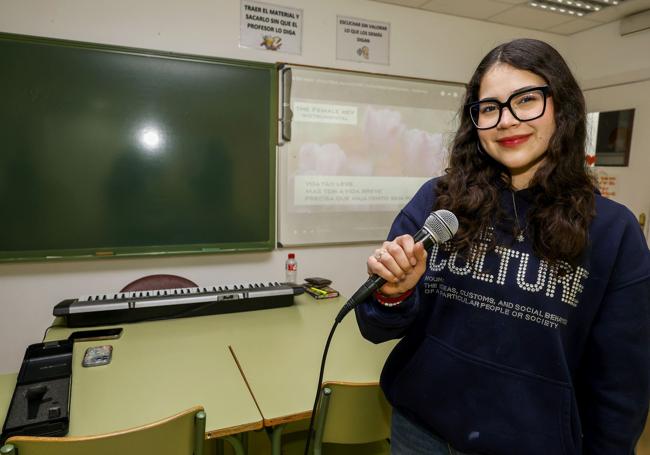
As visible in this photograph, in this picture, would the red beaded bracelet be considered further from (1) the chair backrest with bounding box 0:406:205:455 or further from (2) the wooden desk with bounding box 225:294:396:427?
(1) the chair backrest with bounding box 0:406:205:455

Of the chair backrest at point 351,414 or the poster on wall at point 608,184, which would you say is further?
the poster on wall at point 608,184

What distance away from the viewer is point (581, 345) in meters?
0.88

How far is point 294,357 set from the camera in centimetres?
153

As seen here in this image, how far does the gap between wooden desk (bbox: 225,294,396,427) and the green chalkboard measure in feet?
2.72

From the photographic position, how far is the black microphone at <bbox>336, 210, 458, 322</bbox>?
75 centimetres

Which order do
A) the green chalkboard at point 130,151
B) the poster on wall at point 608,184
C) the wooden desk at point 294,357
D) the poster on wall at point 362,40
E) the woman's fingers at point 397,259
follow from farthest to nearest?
the poster on wall at point 608,184 < the poster on wall at point 362,40 < the green chalkboard at point 130,151 < the wooden desk at point 294,357 < the woman's fingers at point 397,259

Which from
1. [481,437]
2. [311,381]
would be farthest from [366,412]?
[481,437]

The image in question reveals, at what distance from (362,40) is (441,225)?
231 centimetres

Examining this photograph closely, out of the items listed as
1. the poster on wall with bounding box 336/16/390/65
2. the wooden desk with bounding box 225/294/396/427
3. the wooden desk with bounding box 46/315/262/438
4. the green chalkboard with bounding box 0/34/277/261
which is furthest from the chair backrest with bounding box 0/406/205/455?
the poster on wall with bounding box 336/16/390/65

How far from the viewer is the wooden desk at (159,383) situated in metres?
1.14

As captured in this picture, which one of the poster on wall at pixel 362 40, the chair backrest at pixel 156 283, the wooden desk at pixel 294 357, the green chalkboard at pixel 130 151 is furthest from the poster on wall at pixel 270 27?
the wooden desk at pixel 294 357

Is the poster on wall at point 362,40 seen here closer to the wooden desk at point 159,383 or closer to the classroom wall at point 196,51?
the classroom wall at point 196,51

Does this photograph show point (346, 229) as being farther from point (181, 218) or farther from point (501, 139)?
point (501, 139)

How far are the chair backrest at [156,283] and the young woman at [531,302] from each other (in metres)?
1.58
